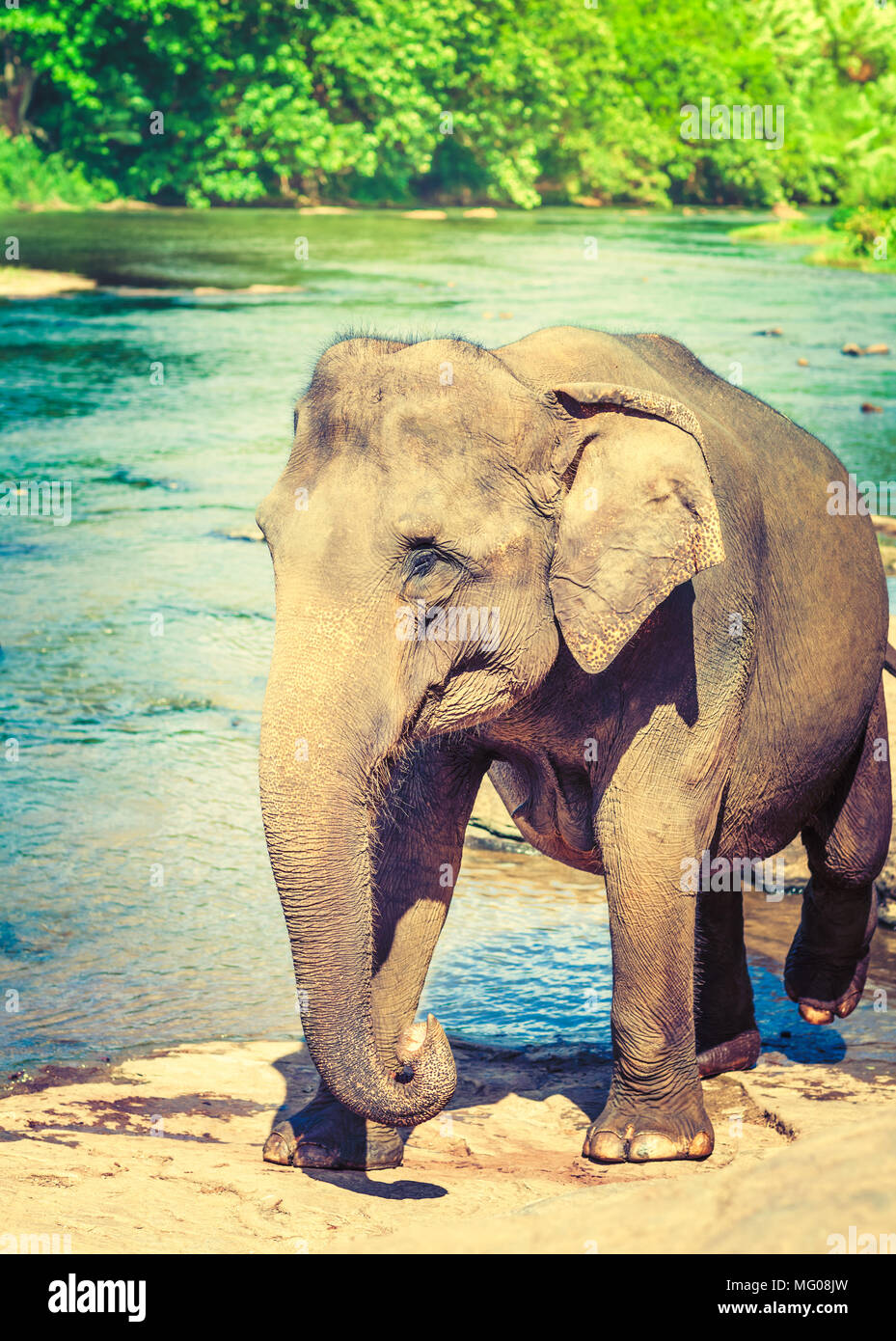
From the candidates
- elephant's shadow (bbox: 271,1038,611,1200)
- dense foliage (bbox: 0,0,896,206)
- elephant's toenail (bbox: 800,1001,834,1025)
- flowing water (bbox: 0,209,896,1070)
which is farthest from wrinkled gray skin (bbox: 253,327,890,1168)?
dense foliage (bbox: 0,0,896,206)

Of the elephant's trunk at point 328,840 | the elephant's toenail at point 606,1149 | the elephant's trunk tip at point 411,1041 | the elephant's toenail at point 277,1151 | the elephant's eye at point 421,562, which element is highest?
the elephant's eye at point 421,562

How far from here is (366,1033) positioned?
357 cm

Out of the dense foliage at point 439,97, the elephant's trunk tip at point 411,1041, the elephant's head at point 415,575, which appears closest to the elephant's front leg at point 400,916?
the elephant's trunk tip at point 411,1041

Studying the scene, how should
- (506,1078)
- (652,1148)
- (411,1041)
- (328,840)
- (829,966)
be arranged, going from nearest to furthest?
(328,840) → (411,1041) → (652,1148) → (506,1078) → (829,966)

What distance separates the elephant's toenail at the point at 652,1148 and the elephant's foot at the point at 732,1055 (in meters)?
0.75

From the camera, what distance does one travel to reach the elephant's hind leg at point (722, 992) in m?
5.13

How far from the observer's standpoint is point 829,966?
17.6 feet

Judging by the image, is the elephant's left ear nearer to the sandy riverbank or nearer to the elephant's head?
the elephant's head

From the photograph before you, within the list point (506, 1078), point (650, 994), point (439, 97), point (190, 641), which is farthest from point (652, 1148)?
point (439, 97)

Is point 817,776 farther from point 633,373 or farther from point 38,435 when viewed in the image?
point 38,435

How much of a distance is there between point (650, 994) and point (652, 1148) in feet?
1.26

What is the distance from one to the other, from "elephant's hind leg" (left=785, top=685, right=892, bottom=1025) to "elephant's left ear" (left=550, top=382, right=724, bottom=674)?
157 centimetres

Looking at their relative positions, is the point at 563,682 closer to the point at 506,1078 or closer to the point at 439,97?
the point at 506,1078

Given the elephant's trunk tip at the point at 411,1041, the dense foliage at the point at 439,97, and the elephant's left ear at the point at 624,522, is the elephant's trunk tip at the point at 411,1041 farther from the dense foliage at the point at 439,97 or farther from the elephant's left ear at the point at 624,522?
the dense foliage at the point at 439,97
